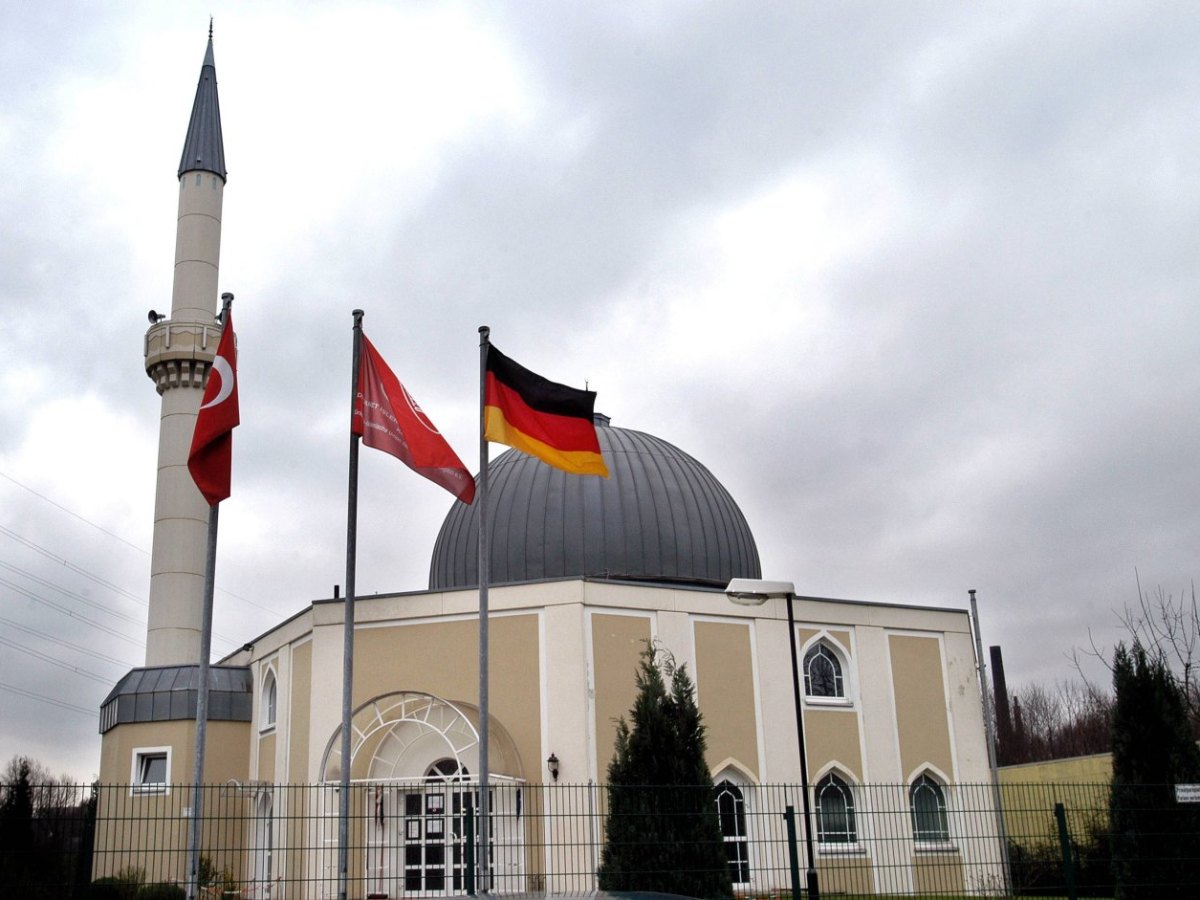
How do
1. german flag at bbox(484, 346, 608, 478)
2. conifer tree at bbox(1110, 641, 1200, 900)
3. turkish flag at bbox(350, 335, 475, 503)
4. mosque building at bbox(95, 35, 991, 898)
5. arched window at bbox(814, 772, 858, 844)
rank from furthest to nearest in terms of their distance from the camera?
arched window at bbox(814, 772, 858, 844)
mosque building at bbox(95, 35, 991, 898)
conifer tree at bbox(1110, 641, 1200, 900)
german flag at bbox(484, 346, 608, 478)
turkish flag at bbox(350, 335, 475, 503)

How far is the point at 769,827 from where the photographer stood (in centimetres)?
2247

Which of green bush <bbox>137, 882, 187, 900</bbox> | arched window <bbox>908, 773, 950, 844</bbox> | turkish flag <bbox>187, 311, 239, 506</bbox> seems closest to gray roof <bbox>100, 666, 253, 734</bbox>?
green bush <bbox>137, 882, 187, 900</bbox>

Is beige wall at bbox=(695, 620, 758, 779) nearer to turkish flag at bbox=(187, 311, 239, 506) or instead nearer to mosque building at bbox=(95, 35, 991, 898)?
mosque building at bbox=(95, 35, 991, 898)

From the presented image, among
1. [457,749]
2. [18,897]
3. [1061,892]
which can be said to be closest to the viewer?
[18,897]

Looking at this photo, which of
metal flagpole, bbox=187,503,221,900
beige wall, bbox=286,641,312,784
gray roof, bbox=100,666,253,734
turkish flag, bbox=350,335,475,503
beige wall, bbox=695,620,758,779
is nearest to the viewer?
metal flagpole, bbox=187,503,221,900

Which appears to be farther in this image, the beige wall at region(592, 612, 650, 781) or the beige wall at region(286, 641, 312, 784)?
the beige wall at region(286, 641, 312, 784)

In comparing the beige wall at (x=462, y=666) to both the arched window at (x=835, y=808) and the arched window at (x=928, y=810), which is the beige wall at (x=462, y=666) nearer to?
the arched window at (x=835, y=808)

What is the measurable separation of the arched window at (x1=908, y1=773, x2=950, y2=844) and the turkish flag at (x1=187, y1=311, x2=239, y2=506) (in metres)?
16.3

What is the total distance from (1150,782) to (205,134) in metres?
28.3

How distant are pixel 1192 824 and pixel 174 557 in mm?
22946

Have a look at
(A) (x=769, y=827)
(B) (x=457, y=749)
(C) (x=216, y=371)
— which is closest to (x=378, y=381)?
(C) (x=216, y=371)

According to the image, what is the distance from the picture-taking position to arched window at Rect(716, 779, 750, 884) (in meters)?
22.1

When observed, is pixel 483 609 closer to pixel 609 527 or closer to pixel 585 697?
pixel 585 697

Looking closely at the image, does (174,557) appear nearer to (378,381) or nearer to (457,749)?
(457,749)
